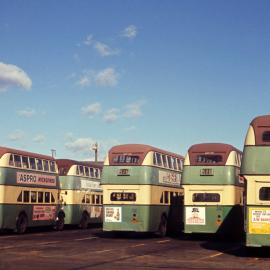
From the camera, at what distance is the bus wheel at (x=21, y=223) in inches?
1120

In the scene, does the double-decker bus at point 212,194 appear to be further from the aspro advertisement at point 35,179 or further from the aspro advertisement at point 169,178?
the aspro advertisement at point 35,179

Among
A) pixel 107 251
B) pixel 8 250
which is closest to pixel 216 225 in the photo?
pixel 107 251

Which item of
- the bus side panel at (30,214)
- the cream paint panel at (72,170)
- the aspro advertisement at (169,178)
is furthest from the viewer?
the cream paint panel at (72,170)

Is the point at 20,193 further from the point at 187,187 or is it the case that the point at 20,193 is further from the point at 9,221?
the point at 187,187

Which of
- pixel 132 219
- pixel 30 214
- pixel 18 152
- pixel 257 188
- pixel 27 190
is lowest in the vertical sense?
pixel 132 219

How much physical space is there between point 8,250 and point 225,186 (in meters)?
10.5

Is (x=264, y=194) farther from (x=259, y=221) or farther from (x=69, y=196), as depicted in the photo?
(x=69, y=196)

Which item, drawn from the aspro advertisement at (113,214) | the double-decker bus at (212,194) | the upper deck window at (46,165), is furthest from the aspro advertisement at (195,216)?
the upper deck window at (46,165)

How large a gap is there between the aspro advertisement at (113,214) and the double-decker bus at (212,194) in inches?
122

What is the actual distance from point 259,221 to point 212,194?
7.99 metres

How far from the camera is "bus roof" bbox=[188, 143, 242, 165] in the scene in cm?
2588

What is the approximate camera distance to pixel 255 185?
17.8 metres

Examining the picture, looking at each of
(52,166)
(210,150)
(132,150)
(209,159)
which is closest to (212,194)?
(209,159)

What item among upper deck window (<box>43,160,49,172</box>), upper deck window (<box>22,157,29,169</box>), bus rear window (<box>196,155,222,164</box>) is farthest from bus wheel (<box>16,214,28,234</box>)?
bus rear window (<box>196,155,222,164</box>)
